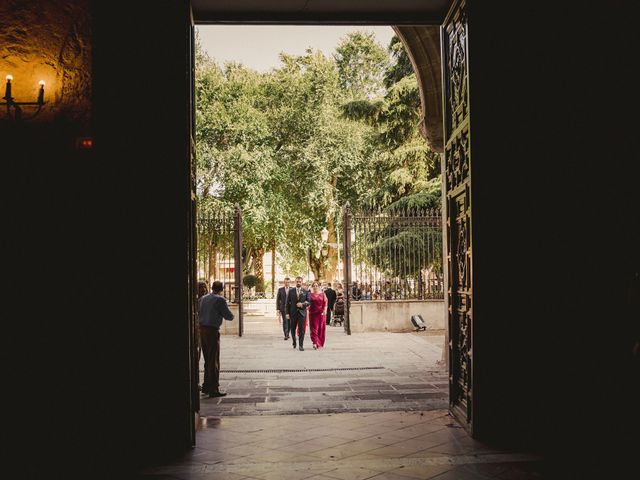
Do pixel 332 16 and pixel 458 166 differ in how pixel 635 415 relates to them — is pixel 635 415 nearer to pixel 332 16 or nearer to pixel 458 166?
pixel 458 166

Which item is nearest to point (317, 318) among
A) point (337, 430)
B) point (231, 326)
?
point (231, 326)

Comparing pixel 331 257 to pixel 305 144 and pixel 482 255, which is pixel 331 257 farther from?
pixel 482 255

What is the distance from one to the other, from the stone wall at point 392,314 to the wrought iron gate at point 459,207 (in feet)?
33.6

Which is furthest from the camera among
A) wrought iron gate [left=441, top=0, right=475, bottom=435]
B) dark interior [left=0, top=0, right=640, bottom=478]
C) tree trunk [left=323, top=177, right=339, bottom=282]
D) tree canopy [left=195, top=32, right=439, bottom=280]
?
tree trunk [left=323, top=177, right=339, bottom=282]

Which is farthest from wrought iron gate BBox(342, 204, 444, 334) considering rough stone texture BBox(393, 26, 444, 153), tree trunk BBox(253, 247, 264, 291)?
tree trunk BBox(253, 247, 264, 291)

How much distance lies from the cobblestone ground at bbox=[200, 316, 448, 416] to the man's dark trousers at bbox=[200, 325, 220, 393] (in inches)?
8.0

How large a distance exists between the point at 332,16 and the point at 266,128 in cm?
1997

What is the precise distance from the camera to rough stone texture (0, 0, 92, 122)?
20.2 ft

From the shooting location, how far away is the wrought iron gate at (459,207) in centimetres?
582

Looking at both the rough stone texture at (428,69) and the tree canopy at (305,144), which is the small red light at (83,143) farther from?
the tree canopy at (305,144)

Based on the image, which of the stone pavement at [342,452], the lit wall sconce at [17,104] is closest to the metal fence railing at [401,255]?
the stone pavement at [342,452]

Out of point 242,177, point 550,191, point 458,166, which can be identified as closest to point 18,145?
point 458,166

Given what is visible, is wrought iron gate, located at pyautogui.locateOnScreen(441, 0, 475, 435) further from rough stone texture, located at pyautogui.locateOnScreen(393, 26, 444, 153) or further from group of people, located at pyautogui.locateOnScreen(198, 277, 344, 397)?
group of people, located at pyautogui.locateOnScreen(198, 277, 344, 397)

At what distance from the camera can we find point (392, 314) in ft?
55.3
